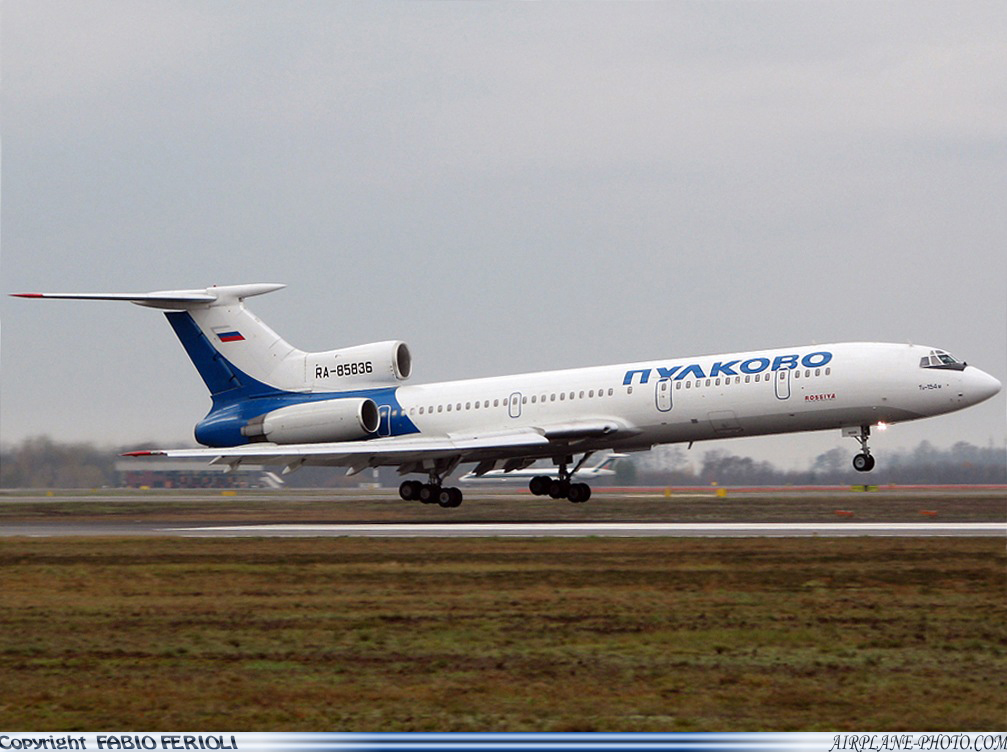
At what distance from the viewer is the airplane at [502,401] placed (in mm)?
32031

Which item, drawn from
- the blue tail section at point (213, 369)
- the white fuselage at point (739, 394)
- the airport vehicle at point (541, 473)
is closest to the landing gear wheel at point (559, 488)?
the white fuselage at point (739, 394)

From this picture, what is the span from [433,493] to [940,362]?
48.1 ft

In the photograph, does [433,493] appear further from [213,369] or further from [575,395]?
[213,369]

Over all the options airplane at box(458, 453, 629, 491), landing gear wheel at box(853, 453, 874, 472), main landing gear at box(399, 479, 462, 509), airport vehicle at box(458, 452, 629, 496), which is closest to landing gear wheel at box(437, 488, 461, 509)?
main landing gear at box(399, 479, 462, 509)

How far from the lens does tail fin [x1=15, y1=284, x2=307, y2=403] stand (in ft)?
129

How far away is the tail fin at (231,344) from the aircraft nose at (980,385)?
19149 millimetres

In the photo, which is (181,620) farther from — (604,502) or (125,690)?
(604,502)

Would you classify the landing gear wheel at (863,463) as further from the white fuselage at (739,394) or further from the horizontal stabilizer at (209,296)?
A: the horizontal stabilizer at (209,296)

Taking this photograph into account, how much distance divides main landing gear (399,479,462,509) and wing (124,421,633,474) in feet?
2.23

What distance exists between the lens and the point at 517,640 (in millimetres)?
13539

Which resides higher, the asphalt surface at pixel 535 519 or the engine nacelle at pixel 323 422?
the engine nacelle at pixel 323 422

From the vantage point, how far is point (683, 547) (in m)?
22.7

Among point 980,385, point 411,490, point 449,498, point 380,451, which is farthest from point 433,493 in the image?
point 980,385

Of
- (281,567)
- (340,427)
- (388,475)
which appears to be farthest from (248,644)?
(388,475)
